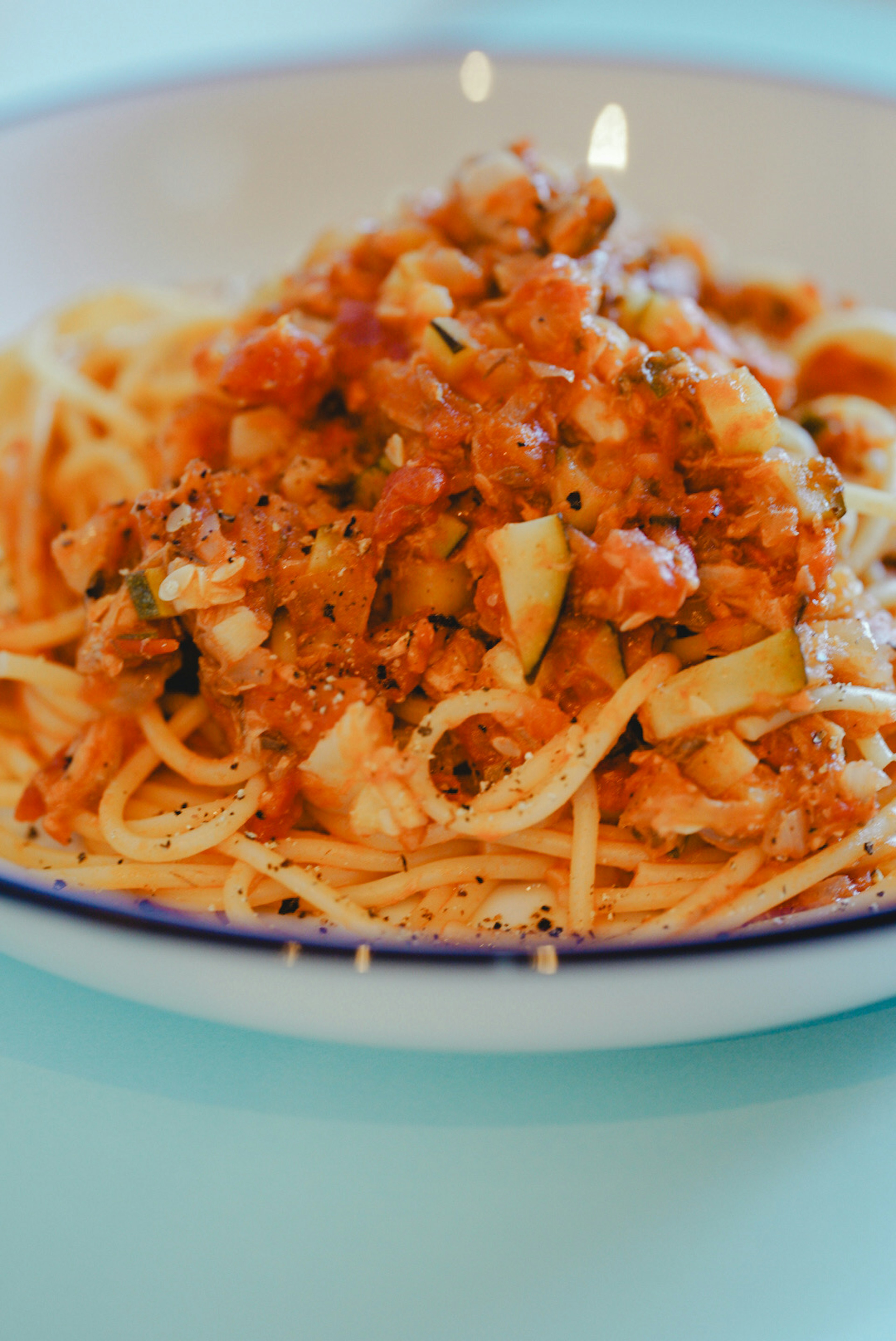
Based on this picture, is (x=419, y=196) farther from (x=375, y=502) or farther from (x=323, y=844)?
(x=323, y=844)

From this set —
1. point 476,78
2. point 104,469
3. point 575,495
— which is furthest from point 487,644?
point 476,78

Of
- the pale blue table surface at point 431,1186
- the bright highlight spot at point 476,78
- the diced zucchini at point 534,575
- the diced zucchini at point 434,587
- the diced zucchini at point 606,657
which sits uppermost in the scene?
the bright highlight spot at point 476,78

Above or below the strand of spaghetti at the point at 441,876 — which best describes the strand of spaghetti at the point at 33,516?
above

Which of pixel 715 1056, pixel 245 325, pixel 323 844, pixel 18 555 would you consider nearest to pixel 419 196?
pixel 245 325

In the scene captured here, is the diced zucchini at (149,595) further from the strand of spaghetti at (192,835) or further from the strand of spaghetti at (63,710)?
the strand of spaghetti at (63,710)

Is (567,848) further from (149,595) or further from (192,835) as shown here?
(149,595)

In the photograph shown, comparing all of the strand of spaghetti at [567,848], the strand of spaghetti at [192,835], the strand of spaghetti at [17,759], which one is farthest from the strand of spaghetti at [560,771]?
the strand of spaghetti at [17,759]
